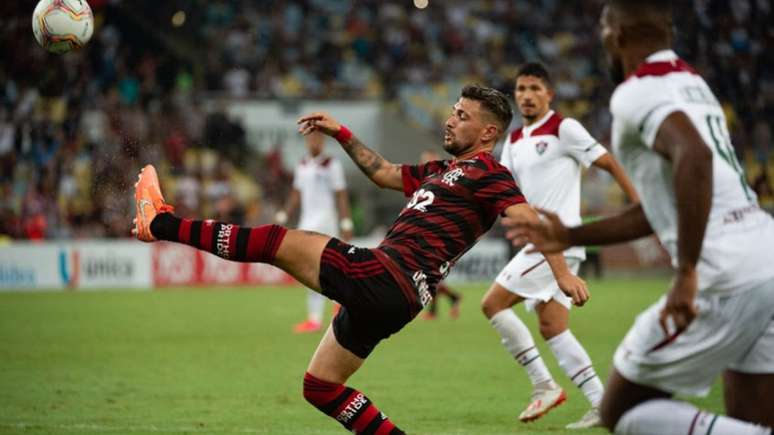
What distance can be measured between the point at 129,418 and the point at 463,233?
304 centimetres

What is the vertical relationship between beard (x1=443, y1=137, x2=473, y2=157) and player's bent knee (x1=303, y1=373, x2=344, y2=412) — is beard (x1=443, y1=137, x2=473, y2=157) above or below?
above

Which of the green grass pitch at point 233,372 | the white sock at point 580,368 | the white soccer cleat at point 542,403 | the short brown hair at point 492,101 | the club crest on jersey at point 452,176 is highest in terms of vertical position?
the short brown hair at point 492,101

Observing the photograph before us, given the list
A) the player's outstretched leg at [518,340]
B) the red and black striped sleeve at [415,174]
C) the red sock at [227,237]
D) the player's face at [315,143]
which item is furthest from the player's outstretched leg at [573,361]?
the player's face at [315,143]

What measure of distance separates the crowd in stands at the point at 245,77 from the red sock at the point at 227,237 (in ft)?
52.0

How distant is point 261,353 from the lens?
12.1 metres

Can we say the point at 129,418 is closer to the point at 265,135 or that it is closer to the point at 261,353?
the point at 261,353

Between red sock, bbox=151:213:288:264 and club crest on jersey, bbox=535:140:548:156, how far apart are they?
10.0ft

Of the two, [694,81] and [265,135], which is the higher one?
[694,81]

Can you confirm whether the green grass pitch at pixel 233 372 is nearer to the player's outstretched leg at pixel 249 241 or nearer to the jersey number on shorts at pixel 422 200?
the player's outstretched leg at pixel 249 241

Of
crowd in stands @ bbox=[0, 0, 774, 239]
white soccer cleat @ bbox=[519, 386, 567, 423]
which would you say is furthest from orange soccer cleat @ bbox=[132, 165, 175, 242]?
crowd in stands @ bbox=[0, 0, 774, 239]

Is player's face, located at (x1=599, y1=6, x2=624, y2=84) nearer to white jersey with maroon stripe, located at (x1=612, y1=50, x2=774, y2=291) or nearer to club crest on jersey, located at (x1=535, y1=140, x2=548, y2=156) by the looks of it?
white jersey with maroon stripe, located at (x1=612, y1=50, x2=774, y2=291)

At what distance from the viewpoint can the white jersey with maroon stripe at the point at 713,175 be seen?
3994 mm

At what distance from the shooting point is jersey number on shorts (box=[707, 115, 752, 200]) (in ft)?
13.3

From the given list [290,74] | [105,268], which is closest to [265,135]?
[290,74]
